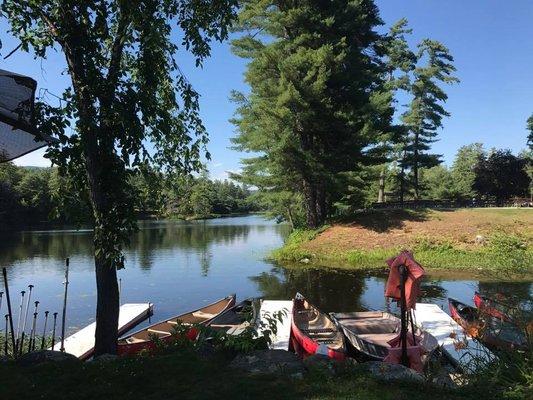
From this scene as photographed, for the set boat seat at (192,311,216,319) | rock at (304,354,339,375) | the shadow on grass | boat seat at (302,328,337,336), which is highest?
the shadow on grass

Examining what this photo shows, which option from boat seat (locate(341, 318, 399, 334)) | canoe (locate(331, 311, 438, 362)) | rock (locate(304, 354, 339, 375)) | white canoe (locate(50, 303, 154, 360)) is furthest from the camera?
boat seat (locate(341, 318, 399, 334))

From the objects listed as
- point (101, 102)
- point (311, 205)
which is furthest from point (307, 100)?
point (101, 102)

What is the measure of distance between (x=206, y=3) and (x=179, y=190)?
13.5ft

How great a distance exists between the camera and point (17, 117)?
509cm

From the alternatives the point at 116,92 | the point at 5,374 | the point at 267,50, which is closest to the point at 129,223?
the point at 116,92

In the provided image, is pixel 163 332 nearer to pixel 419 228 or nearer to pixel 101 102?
pixel 101 102

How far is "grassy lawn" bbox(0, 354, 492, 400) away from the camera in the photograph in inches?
219

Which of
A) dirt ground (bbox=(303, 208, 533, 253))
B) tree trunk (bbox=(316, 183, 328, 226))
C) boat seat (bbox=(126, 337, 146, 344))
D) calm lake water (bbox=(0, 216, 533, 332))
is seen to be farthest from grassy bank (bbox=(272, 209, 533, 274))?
boat seat (bbox=(126, 337, 146, 344))

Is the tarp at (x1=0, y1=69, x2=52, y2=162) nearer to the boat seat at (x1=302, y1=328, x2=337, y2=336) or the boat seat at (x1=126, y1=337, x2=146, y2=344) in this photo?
the boat seat at (x1=126, y1=337, x2=146, y2=344)

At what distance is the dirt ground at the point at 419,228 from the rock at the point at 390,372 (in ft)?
77.2

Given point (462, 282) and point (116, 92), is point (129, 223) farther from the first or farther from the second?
point (462, 282)

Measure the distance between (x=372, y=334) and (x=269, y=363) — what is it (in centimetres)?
693

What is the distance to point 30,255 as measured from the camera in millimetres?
37125

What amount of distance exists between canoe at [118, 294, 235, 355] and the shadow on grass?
→ 687 inches
